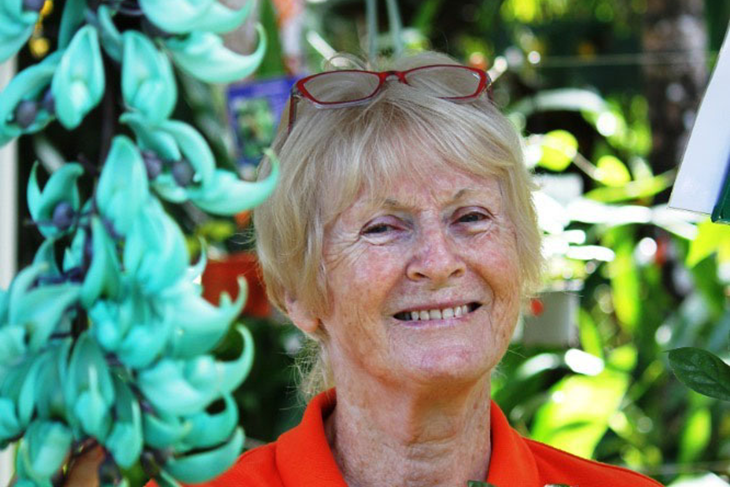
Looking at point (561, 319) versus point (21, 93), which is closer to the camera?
point (21, 93)

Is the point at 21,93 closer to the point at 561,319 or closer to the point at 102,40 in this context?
the point at 102,40

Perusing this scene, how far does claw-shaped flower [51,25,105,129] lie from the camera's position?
72 centimetres

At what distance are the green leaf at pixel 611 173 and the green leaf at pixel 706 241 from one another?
258 millimetres

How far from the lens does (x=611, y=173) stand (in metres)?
3.10

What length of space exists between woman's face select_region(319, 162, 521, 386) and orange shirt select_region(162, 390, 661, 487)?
0.14 metres

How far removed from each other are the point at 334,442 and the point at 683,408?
203 centimetres

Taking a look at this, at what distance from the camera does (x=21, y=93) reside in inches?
29.5

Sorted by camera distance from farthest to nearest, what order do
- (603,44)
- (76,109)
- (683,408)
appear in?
(603,44) < (683,408) < (76,109)

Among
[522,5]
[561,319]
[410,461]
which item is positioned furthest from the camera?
[522,5]

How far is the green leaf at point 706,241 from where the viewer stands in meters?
2.89

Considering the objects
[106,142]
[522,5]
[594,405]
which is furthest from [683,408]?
[522,5]

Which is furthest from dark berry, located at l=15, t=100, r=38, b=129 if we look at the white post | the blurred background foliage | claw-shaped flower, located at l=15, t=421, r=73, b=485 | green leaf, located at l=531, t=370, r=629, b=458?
green leaf, located at l=531, t=370, r=629, b=458

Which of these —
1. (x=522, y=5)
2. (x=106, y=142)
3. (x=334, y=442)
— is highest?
(x=106, y=142)

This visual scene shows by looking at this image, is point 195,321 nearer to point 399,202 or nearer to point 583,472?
point 399,202
